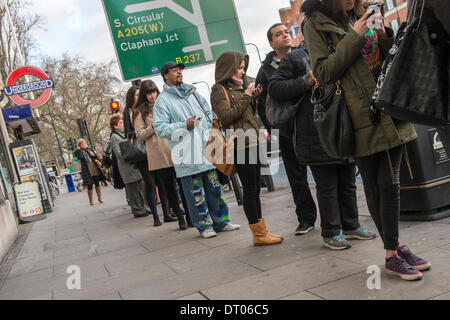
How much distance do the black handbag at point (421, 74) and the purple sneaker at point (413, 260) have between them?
1065mm

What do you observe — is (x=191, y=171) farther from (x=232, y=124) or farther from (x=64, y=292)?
(x=64, y=292)

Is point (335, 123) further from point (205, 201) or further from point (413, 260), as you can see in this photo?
point (205, 201)

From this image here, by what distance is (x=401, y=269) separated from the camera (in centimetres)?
295

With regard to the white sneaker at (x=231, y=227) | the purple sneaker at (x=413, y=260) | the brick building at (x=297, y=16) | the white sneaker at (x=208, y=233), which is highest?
the brick building at (x=297, y=16)

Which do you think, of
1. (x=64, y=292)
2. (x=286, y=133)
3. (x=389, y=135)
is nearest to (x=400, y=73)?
(x=389, y=135)

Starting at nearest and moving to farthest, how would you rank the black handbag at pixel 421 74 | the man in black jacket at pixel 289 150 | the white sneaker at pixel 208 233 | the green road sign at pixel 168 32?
the black handbag at pixel 421 74, the man in black jacket at pixel 289 150, the white sneaker at pixel 208 233, the green road sign at pixel 168 32

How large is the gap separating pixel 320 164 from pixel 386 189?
1.00 meters

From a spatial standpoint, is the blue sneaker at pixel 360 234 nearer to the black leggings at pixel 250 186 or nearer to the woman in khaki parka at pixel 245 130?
the woman in khaki parka at pixel 245 130

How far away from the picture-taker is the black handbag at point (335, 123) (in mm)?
3055

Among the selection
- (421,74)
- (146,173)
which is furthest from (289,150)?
(146,173)

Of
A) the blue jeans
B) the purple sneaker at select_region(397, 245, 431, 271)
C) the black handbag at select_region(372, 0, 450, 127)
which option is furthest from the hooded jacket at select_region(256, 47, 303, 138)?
the black handbag at select_region(372, 0, 450, 127)

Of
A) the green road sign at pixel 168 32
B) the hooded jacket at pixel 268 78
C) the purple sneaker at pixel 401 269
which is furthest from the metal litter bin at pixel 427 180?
the green road sign at pixel 168 32

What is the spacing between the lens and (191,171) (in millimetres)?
5609

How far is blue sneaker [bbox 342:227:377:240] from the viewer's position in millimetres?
4102
